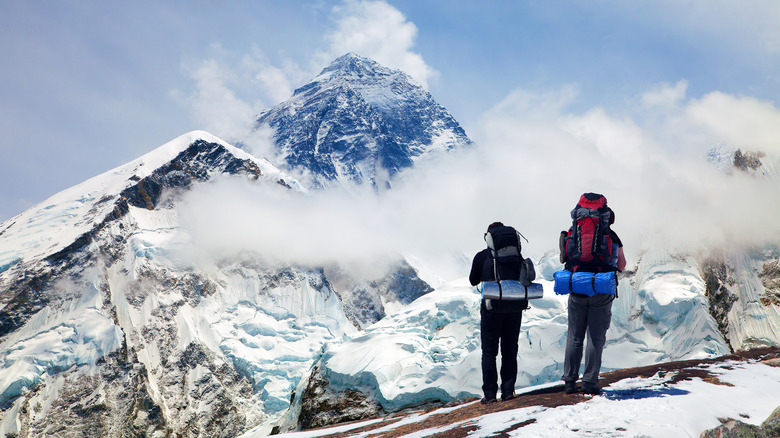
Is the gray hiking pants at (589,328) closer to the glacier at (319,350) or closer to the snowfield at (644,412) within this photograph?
the snowfield at (644,412)

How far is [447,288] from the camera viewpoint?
6322 centimetres

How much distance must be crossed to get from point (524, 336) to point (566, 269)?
4303 centimetres

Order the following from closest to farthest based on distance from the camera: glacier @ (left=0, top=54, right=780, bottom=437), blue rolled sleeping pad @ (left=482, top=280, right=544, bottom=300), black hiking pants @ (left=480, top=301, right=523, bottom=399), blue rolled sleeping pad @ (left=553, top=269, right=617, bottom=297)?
blue rolled sleeping pad @ (left=553, top=269, right=617, bottom=297) → blue rolled sleeping pad @ (left=482, top=280, right=544, bottom=300) → black hiking pants @ (left=480, top=301, right=523, bottom=399) → glacier @ (left=0, top=54, right=780, bottom=437)

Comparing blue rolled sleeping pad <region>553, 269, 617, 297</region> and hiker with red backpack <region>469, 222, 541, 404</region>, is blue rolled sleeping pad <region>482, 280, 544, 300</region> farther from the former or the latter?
blue rolled sleeping pad <region>553, 269, 617, 297</region>

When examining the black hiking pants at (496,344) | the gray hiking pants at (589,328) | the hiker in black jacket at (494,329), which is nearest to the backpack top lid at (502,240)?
the hiker in black jacket at (494,329)

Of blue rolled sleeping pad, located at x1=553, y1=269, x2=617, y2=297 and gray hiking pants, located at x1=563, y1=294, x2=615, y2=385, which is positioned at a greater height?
blue rolled sleeping pad, located at x1=553, y1=269, x2=617, y2=297

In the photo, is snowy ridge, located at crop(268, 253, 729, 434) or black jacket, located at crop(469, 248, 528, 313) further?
snowy ridge, located at crop(268, 253, 729, 434)

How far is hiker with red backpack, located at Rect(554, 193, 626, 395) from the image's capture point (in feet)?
27.5

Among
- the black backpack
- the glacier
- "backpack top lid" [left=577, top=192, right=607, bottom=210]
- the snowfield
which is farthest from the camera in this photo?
the glacier

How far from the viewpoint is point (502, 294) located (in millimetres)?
9469

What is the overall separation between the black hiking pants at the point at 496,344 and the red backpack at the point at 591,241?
1782 millimetres

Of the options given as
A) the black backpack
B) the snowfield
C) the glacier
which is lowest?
the glacier

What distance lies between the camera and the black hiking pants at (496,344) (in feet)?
32.5

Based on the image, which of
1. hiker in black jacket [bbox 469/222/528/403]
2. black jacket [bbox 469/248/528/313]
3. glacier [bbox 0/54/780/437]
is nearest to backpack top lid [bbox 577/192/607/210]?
hiker in black jacket [bbox 469/222/528/403]
